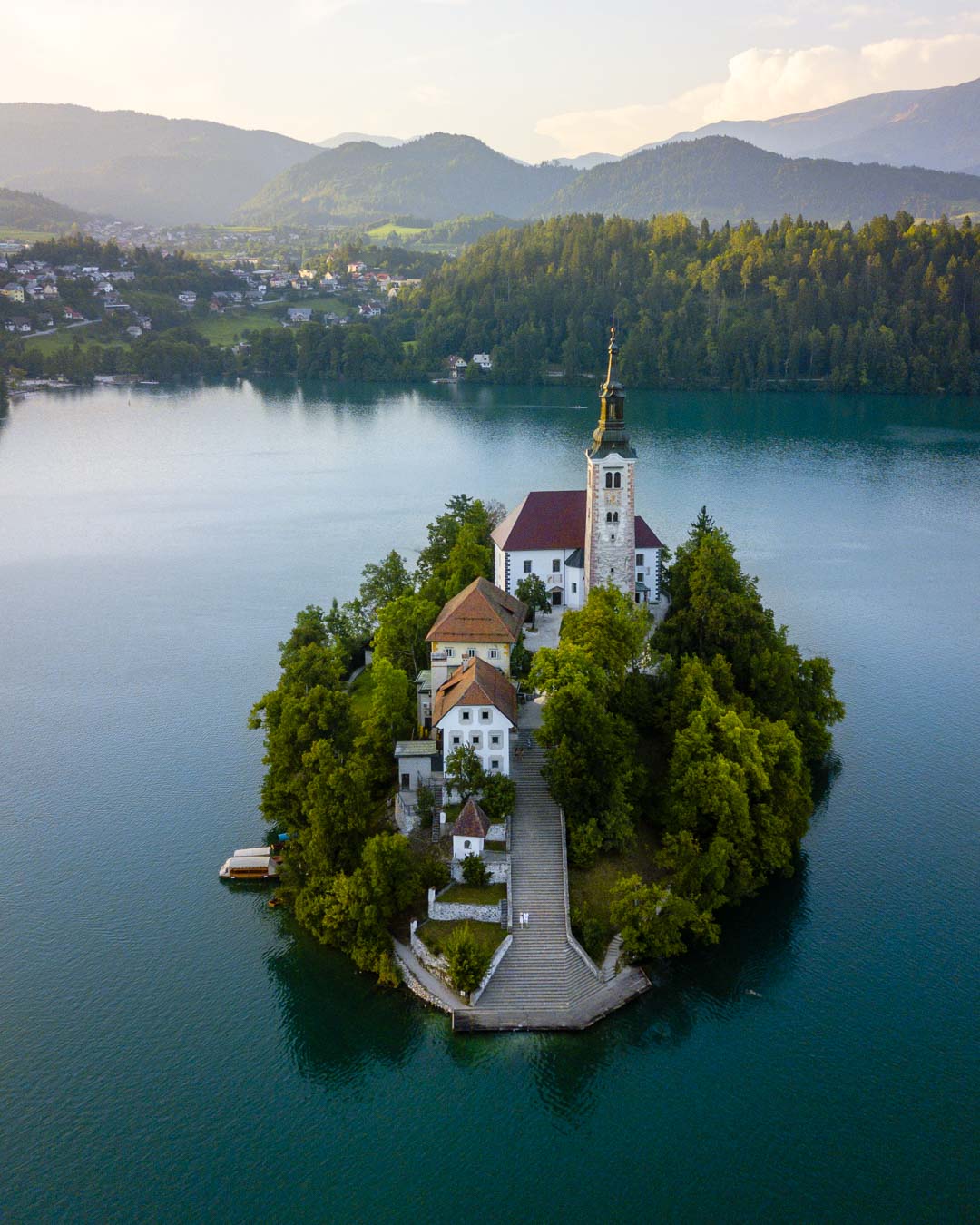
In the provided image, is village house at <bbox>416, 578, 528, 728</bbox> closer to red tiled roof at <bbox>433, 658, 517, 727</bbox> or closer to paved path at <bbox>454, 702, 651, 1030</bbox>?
red tiled roof at <bbox>433, 658, 517, 727</bbox>

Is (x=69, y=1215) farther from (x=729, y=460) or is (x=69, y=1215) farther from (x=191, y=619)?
(x=729, y=460)

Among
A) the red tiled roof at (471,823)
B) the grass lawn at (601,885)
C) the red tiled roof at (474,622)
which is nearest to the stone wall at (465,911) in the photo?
the red tiled roof at (471,823)

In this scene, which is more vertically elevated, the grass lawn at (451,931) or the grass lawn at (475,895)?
the grass lawn at (475,895)

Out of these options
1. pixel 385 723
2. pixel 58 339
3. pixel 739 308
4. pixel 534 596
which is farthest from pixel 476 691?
pixel 58 339

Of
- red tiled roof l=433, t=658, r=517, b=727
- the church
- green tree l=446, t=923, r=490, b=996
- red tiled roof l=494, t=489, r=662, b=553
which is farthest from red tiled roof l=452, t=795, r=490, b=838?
red tiled roof l=494, t=489, r=662, b=553

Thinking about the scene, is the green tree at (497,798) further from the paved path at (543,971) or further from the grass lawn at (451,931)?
the grass lawn at (451,931)

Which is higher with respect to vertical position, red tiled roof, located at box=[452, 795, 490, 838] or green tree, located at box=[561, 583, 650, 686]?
green tree, located at box=[561, 583, 650, 686]
